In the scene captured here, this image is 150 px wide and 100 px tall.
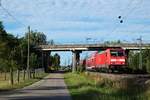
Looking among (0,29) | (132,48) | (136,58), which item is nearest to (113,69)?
(0,29)

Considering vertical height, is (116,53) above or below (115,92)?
above

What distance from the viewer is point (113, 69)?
66750mm

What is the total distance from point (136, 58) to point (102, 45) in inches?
584

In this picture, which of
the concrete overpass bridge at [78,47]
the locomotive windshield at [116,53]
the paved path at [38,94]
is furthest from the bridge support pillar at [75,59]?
the paved path at [38,94]

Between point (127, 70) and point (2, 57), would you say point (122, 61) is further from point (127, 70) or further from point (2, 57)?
point (2, 57)

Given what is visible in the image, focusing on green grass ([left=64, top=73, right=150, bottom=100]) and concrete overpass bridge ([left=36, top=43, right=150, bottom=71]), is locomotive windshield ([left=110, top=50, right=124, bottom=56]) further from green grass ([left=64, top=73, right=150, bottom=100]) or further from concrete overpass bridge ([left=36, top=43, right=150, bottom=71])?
concrete overpass bridge ([left=36, top=43, right=150, bottom=71])

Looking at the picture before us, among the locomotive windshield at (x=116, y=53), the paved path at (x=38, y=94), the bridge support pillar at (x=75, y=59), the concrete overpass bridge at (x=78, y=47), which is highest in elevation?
the concrete overpass bridge at (x=78, y=47)

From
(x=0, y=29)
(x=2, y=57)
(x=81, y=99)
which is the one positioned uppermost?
(x=0, y=29)

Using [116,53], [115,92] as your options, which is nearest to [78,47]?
[116,53]

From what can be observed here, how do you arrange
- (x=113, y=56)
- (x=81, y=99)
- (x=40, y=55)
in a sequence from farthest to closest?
(x=40, y=55) → (x=113, y=56) → (x=81, y=99)

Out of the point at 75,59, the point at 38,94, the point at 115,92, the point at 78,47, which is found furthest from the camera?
the point at 75,59

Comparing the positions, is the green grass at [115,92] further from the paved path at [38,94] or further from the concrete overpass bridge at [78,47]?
the concrete overpass bridge at [78,47]

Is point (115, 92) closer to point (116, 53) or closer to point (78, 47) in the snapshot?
point (116, 53)

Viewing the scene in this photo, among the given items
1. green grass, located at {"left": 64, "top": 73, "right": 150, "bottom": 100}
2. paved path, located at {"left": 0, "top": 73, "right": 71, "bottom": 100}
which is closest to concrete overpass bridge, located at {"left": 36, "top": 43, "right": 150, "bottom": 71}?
paved path, located at {"left": 0, "top": 73, "right": 71, "bottom": 100}
